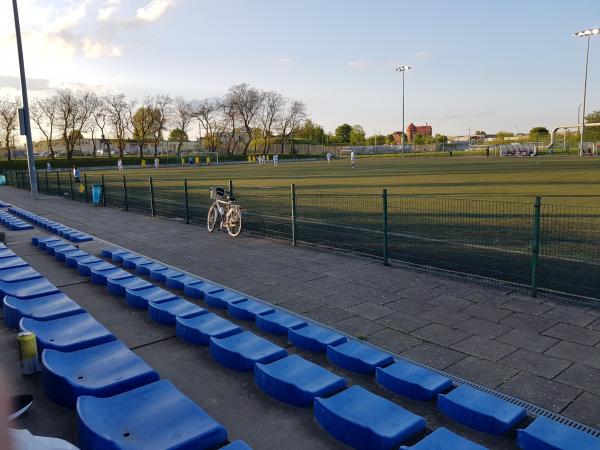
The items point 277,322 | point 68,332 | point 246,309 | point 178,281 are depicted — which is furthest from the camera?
point 178,281

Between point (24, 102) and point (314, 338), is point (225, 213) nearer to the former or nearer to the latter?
point (314, 338)

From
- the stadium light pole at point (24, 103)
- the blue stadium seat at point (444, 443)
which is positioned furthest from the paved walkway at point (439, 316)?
the stadium light pole at point (24, 103)

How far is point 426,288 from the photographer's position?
7.74m

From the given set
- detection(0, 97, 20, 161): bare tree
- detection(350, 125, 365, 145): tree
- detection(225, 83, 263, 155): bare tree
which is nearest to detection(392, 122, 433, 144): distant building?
detection(350, 125, 365, 145): tree

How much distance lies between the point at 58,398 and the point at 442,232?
9823 mm

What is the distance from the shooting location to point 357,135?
14150cm

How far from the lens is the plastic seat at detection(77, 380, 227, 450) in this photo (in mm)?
3352

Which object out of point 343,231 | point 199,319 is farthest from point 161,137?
point 199,319

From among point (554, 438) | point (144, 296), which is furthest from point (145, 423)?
point (144, 296)

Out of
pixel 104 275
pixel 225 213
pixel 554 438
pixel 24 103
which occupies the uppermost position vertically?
pixel 24 103

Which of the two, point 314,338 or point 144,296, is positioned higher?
point 144,296

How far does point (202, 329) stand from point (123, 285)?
2.44m

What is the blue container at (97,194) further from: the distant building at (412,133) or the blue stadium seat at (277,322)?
the distant building at (412,133)

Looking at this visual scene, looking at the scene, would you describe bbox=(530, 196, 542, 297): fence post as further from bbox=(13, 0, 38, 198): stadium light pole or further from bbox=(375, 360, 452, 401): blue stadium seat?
bbox=(13, 0, 38, 198): stadium light pole
